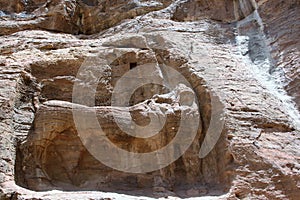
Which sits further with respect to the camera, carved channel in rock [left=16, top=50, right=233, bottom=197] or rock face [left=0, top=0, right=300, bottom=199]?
carved channel in rock [left=16, top=50, right=233, bottom=197]

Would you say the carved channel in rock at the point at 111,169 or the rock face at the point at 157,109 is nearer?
the rock face at the point at 157,109

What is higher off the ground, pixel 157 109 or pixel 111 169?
pixel 157 109

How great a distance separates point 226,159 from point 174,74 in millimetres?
2314

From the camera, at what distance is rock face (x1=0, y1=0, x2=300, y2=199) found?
6.54 meters

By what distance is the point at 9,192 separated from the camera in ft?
19.1

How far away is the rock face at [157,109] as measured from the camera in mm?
6539

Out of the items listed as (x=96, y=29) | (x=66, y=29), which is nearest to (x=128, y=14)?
(x=96, y=29)

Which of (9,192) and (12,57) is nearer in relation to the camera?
(9,192)

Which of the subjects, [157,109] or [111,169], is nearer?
[111,169]

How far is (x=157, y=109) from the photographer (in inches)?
287

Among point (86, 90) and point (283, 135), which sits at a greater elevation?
point (86, 90)

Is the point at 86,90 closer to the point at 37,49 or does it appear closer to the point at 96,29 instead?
the point at 37,49

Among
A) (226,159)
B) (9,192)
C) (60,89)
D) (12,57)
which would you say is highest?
(12,57)

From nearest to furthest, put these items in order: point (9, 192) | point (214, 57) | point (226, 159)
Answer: point (9, 192)
point (226, 159)
point (214, 57)
